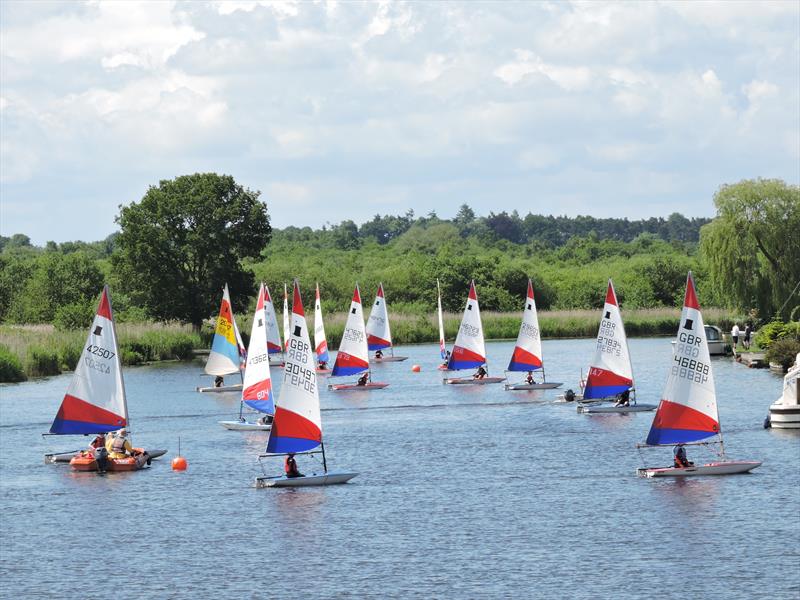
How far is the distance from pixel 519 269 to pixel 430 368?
43959 mm

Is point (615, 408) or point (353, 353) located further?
point (353, 353)

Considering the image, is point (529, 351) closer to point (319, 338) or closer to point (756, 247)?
point (319, 338)

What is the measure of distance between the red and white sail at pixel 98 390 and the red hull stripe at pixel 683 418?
17950 mm

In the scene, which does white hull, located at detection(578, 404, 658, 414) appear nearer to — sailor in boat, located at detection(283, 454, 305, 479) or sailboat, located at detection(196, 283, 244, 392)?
sailboat, located at detection(196, 283, 244, 392)

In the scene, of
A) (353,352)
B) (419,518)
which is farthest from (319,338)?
(419,518)

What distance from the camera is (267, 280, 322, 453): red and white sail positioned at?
4084cm

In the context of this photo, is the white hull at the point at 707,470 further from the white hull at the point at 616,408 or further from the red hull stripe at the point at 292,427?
the white hull at the point at 616,408

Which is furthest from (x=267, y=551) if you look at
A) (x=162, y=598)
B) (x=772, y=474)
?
(x=772, y=474)

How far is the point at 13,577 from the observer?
3244 centimetres

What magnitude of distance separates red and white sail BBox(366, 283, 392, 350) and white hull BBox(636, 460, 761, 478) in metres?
51.3

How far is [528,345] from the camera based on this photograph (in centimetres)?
6775

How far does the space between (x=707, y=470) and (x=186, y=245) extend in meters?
71.0

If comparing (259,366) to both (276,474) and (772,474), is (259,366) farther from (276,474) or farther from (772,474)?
(772,474)

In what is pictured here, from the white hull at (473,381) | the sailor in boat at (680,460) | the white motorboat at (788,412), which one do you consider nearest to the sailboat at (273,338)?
the white hull at (473,381)
